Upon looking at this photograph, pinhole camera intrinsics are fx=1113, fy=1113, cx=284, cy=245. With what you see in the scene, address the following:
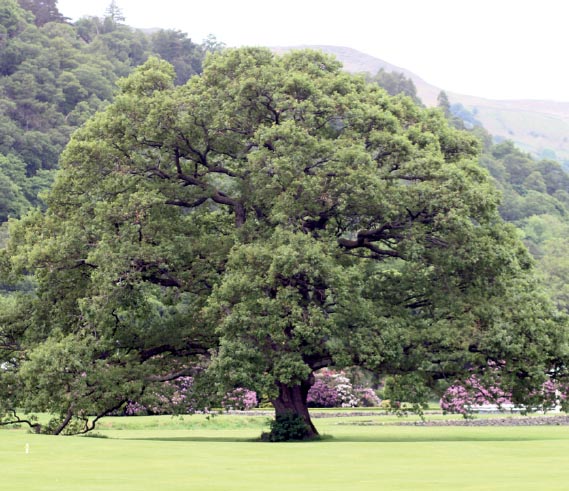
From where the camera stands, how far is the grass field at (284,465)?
2086cm

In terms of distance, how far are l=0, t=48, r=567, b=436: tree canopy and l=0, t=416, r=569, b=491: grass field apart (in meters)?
3.00

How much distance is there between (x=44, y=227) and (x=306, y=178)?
10.4 m

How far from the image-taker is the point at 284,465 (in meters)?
25.8

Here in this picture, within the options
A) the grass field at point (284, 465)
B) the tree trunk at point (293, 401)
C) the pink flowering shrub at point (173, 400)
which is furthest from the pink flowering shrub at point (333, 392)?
the pink flowering shrub at point (173, 400)

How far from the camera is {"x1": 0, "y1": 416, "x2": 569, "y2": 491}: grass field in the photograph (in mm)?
20859

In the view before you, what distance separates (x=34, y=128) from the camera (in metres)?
167

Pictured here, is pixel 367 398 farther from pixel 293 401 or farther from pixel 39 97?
pixel 39 97

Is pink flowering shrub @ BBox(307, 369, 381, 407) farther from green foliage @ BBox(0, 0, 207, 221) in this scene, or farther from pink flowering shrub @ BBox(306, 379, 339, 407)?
green foliage @ BBox(0, 0, 207, 221)

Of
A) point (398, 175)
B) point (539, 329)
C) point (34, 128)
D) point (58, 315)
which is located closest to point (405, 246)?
point (398, 175)

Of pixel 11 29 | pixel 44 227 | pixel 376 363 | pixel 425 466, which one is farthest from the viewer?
pixel 11 29

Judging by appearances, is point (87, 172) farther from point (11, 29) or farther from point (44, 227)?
point (11, 29)

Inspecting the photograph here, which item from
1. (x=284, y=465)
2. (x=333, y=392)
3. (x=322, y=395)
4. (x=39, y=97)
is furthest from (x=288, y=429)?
(x=39, y=97)

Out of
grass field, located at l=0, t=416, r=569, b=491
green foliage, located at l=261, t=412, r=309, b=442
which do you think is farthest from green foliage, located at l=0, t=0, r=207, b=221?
grass field, located at l=0, t=416, r=569, b=491

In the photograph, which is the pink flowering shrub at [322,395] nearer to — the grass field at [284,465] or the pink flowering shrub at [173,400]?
the grass field at [284,465]
